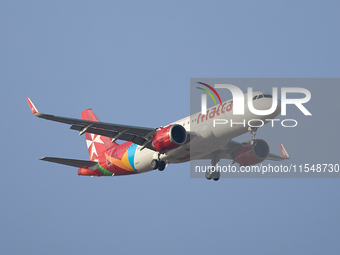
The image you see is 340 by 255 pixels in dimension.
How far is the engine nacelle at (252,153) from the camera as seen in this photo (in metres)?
46.5

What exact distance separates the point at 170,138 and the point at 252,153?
9812 millimetres

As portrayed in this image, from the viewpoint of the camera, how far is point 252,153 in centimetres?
4653

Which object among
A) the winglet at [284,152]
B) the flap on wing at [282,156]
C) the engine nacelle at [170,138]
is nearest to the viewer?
the engine nacelle at [170,138]

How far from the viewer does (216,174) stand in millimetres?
46312

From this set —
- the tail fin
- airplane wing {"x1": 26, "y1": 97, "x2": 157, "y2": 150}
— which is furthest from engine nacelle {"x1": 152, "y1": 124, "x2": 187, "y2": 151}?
the tail fin

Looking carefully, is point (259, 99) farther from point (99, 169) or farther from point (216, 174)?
point (99, 169)

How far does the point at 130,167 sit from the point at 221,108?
1054 cm

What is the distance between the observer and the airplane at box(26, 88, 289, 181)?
39.2 metres

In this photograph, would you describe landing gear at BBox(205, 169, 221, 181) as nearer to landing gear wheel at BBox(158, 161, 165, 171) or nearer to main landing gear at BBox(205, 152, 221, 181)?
main landing gear at BBox(205, 152, 221, 181)

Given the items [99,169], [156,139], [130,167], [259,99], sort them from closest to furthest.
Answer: [259,99]
[156,139]
[130,167]
[99,169]

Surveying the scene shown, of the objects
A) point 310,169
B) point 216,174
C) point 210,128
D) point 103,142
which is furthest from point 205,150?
point 103,142

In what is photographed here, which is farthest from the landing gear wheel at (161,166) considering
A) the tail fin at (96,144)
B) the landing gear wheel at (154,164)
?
the tail fin at (96,144)

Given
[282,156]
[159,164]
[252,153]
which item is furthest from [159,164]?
[282,156]

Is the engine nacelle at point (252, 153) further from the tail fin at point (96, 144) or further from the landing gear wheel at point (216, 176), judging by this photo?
the tail fin at point (96, 144)
